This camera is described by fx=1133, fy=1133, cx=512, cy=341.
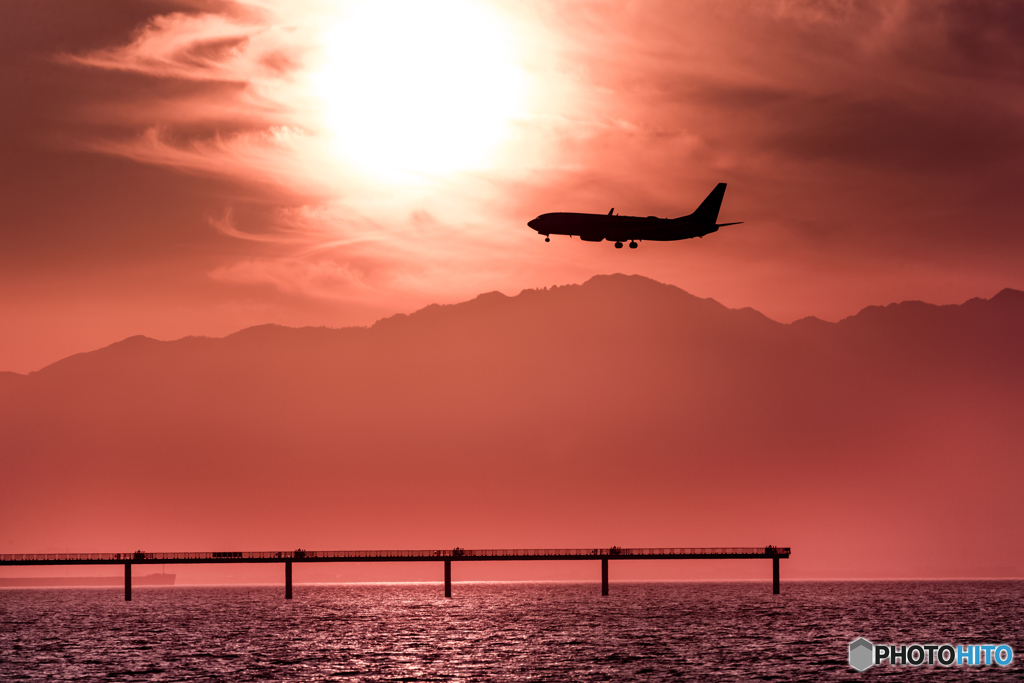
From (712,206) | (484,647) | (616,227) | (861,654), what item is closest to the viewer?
(861,654)

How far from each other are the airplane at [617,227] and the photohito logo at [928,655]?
5015 centimetres

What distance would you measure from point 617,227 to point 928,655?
60.5 m

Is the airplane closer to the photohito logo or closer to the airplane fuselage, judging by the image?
the airplane fuselage

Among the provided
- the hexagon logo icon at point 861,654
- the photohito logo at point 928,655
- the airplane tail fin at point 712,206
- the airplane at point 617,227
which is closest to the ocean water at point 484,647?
the hexagon logo icon at point 861,654

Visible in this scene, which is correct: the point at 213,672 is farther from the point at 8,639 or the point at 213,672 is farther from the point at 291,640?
the point at 8,639

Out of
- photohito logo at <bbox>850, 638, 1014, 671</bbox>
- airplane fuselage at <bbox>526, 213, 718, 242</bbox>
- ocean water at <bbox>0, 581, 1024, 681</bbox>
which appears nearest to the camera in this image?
ocean water at <bbox>0, 581, 1024, 681</bbox>

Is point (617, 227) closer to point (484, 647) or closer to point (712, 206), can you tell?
point (712, 206)

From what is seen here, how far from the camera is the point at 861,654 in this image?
124 metres

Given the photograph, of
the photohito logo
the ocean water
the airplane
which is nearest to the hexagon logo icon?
the photohito logo

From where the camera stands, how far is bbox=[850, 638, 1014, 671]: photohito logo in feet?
398

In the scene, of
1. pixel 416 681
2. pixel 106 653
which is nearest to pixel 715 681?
pixel 416 681

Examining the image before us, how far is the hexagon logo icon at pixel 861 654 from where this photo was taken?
117 meters

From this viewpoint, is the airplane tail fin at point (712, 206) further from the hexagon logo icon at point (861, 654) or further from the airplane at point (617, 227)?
the hexagon logo icon at point (861, 654)

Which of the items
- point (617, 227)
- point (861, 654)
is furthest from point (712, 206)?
point (861, 654)
